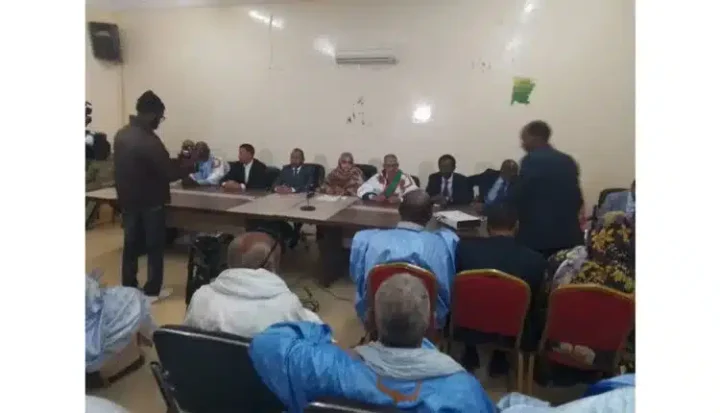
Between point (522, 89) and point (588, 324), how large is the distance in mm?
3630

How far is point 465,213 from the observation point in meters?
4.38

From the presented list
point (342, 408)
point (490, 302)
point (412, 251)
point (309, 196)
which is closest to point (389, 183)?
point (309, 196)

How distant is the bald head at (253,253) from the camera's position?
2.45 m

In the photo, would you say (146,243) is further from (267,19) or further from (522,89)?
(522,89)

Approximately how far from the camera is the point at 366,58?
622 cm

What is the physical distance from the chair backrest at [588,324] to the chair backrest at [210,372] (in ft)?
4.07

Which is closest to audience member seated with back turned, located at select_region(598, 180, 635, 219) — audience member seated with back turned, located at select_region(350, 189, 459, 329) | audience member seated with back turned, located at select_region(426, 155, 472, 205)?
audience member seated with back turned, located at select_region(426, 155, 472, 205)

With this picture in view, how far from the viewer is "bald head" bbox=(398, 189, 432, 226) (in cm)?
330

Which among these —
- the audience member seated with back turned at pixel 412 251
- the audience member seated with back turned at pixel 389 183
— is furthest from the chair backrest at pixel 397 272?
the audience member seated with back turned at pixel 389 183

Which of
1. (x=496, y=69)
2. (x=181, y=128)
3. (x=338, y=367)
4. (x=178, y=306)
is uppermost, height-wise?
(x=496, y=69)
